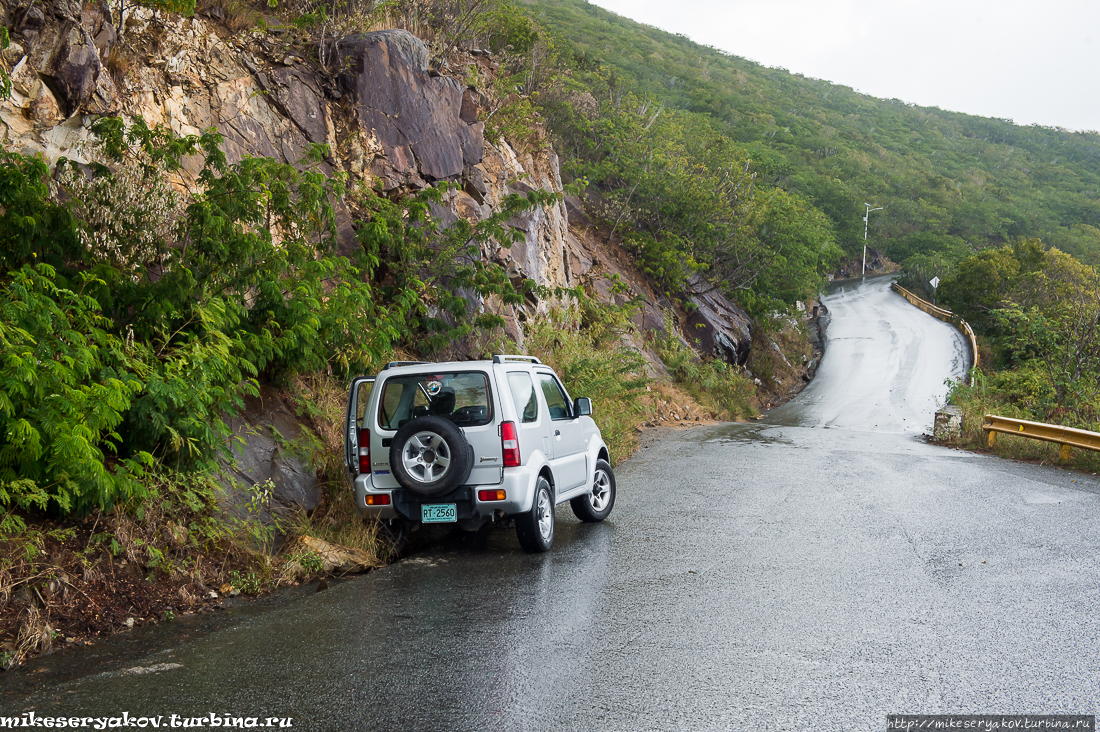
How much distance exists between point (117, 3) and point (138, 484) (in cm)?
871

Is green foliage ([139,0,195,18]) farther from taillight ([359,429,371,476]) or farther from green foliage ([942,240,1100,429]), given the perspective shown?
green foliage ([942,240,1100,429])

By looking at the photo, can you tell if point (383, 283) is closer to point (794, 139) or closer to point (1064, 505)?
point (1064, 505)

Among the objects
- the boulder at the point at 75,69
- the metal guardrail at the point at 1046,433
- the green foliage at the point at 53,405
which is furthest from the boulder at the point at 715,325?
the green foliage at the point at 53,405

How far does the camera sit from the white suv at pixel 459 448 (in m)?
7.22

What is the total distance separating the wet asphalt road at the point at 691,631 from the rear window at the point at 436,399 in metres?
1.37

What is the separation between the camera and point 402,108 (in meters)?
16.1

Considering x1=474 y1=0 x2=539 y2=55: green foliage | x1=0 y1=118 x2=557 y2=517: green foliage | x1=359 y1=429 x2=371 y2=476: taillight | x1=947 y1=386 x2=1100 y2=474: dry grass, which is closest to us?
x1=0 y1=118 x2=557 y2=517: green foliage

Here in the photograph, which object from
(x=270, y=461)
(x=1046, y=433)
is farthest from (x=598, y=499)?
(x=1046, y=433)

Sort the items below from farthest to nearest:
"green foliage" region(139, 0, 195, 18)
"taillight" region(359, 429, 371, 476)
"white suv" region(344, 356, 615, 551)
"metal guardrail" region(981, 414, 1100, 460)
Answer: "metal guardrail" region(981, 414, 1100, 460)
"green foliage" region(139, 0, 195, 18)
"taillight" region(359, 429, 371, 476)
"white suv" region(344, 356, 615, 551)

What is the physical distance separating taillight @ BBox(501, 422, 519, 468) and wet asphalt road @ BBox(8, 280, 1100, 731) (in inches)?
37.6

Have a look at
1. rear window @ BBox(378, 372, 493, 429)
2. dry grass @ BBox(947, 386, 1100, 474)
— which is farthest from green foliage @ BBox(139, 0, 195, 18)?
dry grass @ BBox(947, 386, 1100, 474)

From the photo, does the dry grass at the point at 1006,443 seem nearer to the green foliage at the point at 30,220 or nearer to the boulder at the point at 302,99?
the boulder at the point at 302,99

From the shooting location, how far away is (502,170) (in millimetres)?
20594

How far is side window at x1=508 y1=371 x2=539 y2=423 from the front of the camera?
780 centimetres
